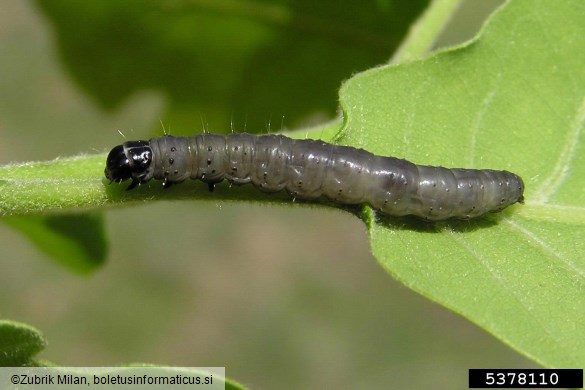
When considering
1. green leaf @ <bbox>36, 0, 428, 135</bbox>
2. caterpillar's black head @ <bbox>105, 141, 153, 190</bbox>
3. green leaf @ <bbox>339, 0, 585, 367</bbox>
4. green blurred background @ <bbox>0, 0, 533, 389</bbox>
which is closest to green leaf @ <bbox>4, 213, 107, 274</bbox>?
caterpillar's black head @ <bbox>105, 141, 153, 190</bbox>

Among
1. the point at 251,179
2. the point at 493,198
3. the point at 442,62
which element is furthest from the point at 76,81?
the point at 493,198

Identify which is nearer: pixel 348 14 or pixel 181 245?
pixel 348 14

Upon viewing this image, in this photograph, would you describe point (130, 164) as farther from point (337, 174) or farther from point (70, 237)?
point (337, 174)

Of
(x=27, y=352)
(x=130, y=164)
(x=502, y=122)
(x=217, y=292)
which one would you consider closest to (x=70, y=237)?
(x=130, y=164)

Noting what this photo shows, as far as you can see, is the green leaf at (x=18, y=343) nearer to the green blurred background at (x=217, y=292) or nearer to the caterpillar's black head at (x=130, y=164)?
the caterpillar's black head at (x=130, y=164)

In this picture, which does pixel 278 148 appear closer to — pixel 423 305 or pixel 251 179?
pixel 251 179

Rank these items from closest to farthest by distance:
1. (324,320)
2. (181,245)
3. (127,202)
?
(127,202) → (324,320) → (181,245)

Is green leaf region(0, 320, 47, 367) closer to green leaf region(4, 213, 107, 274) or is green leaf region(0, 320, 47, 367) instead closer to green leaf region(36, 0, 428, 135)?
green leaf region(4, 213, 107, 274)
